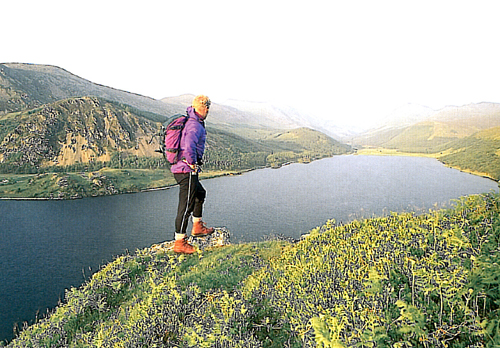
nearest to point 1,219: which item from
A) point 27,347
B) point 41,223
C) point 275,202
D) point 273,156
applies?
point 41,223

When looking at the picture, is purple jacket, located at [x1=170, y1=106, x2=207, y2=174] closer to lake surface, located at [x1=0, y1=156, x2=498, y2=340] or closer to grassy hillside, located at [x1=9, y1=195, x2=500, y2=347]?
grassy hillside, located at [x1=9, y1=195, x2=500, y2=347]

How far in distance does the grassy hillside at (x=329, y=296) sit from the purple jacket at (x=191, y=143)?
7.73 ft

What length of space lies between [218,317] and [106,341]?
1817 millimetres

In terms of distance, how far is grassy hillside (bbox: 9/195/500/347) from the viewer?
3268mm

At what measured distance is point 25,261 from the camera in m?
40.2

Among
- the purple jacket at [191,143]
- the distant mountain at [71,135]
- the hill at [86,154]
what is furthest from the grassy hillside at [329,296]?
the distant mountain at [71,135]

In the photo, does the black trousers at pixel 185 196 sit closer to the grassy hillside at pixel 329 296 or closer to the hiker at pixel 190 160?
the hiker at pixel 190 160

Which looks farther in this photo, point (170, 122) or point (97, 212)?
point (97, 212)

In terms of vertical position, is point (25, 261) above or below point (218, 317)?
below

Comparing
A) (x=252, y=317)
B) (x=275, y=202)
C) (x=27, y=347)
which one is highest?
(x=252, y=317)

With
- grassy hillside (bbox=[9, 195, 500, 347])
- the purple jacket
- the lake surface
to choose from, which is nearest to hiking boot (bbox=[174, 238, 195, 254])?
grassy hillside (bbox=[9, 195, 500, 347])

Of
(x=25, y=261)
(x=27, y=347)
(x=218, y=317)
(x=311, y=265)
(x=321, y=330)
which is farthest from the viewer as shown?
(x=25, y=261)

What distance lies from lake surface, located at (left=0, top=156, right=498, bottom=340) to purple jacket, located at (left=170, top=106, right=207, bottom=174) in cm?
1797

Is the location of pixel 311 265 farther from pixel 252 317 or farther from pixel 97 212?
pixel 97 212
